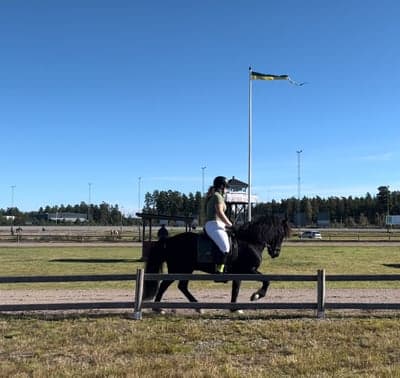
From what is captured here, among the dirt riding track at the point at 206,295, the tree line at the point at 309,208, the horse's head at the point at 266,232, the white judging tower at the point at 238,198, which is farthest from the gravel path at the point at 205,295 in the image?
the tree line at the point at 309,208

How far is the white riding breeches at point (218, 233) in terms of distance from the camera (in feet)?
36.2

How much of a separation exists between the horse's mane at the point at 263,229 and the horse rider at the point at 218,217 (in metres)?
0.72

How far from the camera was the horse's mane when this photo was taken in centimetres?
1183

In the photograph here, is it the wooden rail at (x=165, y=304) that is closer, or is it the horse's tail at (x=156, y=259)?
the wooden rail at (x=165, y=304)

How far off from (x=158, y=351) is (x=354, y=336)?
3366mm

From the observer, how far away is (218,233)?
11.0 metres

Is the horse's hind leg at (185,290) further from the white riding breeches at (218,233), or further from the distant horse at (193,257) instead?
the white riding breeches at (218,233)

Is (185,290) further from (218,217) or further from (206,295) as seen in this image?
(206,295)

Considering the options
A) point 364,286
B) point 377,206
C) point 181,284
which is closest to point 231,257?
point 181,284

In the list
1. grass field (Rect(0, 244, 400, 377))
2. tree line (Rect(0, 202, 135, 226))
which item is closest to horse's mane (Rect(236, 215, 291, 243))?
grass field (Rect(0, 244, 400, 377))

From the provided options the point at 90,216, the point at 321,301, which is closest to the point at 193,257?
the point at 321,301

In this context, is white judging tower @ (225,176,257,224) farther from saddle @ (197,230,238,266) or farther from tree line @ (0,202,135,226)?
tree line @ (0,202,135,226)

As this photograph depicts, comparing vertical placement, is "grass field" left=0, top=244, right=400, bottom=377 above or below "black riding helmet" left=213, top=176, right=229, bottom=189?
below

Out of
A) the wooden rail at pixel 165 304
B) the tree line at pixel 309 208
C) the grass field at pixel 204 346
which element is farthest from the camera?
the tree line at pixel 309 208
